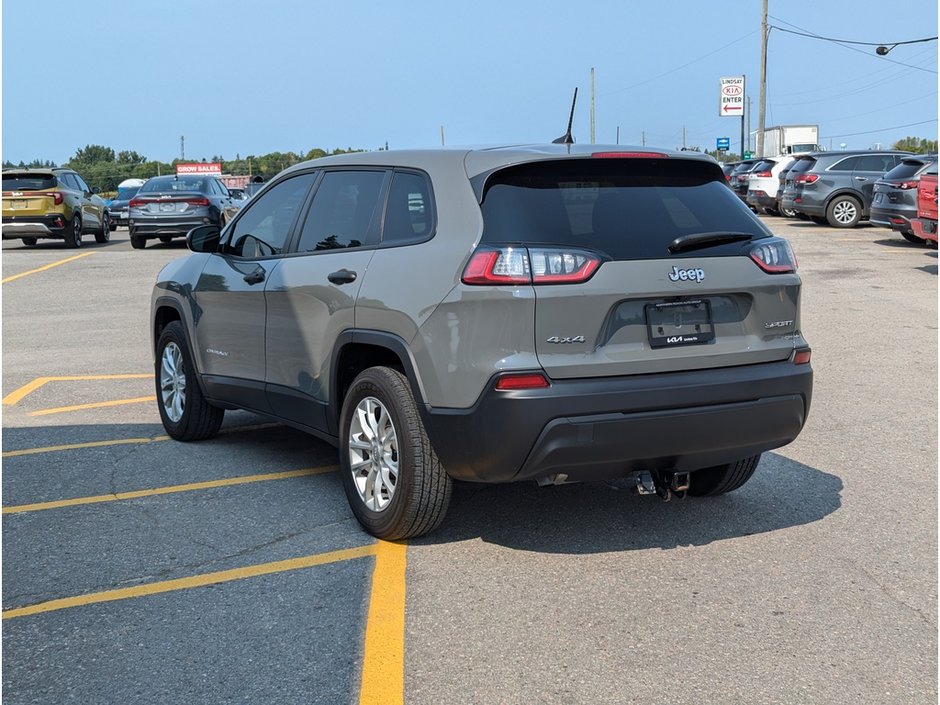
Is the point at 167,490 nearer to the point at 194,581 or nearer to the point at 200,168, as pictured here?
the point at 194,581

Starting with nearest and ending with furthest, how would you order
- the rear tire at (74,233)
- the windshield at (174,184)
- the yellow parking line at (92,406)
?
1. the yellow parking line at (92,406)
2. the windshield at (174,184)
3. the rear tire at (74,233)

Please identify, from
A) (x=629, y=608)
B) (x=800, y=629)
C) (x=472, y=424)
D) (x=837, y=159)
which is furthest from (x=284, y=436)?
(x=837, y=159)

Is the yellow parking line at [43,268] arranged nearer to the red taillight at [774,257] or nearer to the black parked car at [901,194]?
the black parked car at [901,194]

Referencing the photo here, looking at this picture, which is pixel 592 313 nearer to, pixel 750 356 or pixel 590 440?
pixel 590 440

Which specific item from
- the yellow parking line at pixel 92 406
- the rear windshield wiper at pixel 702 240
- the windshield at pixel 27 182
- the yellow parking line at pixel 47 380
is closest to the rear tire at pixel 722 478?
the rear windshield wiper at pixel 702 240

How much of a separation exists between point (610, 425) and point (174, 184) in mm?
21098

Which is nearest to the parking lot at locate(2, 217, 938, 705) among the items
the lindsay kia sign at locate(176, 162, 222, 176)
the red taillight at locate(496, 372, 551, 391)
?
the red taillight at locate(496, 372, 551, 391)

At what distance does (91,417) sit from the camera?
26.4ft

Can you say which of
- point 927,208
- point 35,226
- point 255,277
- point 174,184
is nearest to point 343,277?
point 255,277

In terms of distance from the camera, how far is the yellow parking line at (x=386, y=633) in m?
3.56

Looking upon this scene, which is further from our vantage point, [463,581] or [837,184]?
[837,184]

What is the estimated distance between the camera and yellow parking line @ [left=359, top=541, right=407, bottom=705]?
3.56 metres

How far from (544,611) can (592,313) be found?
1142mm

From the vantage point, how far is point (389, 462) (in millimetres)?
4918
